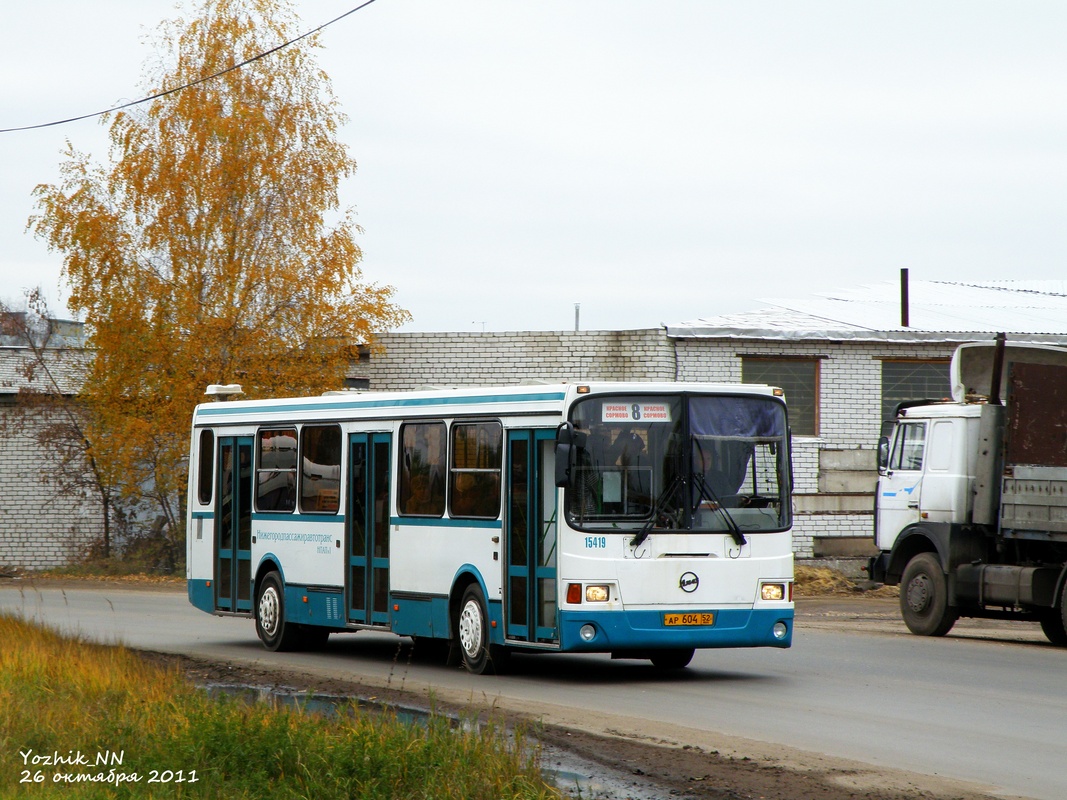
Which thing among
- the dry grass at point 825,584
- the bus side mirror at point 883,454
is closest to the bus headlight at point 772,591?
the bus side mirror at point 883,454

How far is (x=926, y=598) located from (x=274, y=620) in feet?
27.4

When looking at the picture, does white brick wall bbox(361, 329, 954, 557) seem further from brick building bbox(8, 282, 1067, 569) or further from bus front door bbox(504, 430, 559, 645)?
bus front door bbox(504, 430, 559, 645)

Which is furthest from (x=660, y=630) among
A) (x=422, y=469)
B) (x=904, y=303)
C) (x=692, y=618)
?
(x=904, y=303)

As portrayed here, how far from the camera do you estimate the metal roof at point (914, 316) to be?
96.0ft

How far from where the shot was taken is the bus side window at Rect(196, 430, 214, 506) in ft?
61.9

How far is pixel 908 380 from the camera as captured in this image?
30.0 metres

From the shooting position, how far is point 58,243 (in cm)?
2875

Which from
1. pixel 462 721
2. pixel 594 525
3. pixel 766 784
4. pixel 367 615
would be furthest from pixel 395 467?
pixel 766 784

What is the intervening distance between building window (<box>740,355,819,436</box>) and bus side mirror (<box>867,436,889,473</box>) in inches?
335

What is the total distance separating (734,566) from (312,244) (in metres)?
17.3

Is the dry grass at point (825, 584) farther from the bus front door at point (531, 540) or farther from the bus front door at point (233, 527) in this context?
the bus front door at point (531, 540)

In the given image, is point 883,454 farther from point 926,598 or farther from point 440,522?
point 440,522

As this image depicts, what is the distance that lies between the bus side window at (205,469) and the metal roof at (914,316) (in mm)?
11909

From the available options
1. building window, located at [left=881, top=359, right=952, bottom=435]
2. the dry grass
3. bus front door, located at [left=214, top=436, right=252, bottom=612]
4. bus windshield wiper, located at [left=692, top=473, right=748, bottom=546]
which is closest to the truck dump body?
bus windshield wiper, located at [left=692, top=473, right=748, bottom=546]
